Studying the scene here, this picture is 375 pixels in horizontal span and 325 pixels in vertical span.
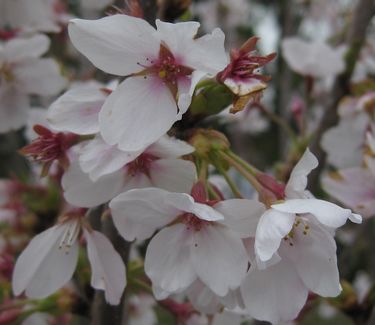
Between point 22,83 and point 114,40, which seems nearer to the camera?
point 114,40

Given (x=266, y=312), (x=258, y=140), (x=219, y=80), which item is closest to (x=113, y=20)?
(x=219, y=80)

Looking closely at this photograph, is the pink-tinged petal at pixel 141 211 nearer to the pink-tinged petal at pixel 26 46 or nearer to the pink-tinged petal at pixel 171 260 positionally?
the pink-tinged petal at pixel 171 260

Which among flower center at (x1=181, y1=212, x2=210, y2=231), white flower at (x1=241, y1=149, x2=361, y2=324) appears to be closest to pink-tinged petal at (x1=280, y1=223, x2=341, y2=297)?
white flower at (x1=241, y1=149, x2=361, y2=324)

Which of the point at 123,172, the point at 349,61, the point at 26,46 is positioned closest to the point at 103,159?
the point at 123,172

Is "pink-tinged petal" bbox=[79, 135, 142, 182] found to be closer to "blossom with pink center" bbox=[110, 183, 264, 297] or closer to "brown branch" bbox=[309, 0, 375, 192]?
"blossom with pink center" bbox=[110, 183, 264, 297]

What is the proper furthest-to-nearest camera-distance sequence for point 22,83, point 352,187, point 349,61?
point 349,61
point 22,83
point 352,187

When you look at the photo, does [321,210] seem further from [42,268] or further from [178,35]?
[42,268]
